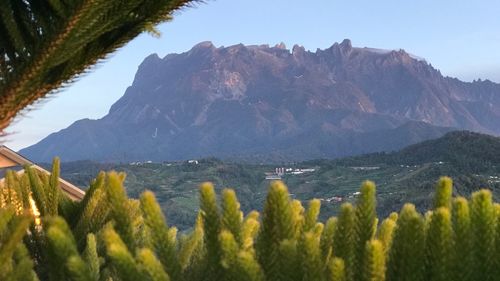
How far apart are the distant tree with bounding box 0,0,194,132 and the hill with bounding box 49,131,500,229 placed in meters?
99.5

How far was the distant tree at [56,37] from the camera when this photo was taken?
266cm

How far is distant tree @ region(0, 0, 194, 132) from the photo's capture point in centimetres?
266

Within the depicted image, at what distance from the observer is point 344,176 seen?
17125 centimetres

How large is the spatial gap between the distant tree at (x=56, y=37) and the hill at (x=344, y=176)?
326 feet

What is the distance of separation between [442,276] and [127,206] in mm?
834

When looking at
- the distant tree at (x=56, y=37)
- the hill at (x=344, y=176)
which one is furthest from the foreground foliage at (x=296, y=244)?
the hill at (x=344, y=176)

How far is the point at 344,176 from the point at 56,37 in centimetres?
17104

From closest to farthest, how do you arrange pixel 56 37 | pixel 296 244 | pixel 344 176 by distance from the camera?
pixel 296 244, pixel 56 37, pixel 344 176

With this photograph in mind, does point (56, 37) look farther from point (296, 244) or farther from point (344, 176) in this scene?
point (344, 176)

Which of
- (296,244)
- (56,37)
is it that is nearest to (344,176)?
(56,37)

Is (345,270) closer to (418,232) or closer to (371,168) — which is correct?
(418,232)

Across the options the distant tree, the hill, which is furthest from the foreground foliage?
the hill

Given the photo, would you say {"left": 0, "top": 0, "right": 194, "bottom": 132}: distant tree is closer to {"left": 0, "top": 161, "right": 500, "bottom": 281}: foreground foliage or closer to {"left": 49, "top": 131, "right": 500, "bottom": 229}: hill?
{"left": 0, "top": 161, "right": 500, "bottom": 281}: foreground foliage

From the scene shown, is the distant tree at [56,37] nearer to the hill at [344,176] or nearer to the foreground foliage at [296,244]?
the foreground foliage at [296,244]
